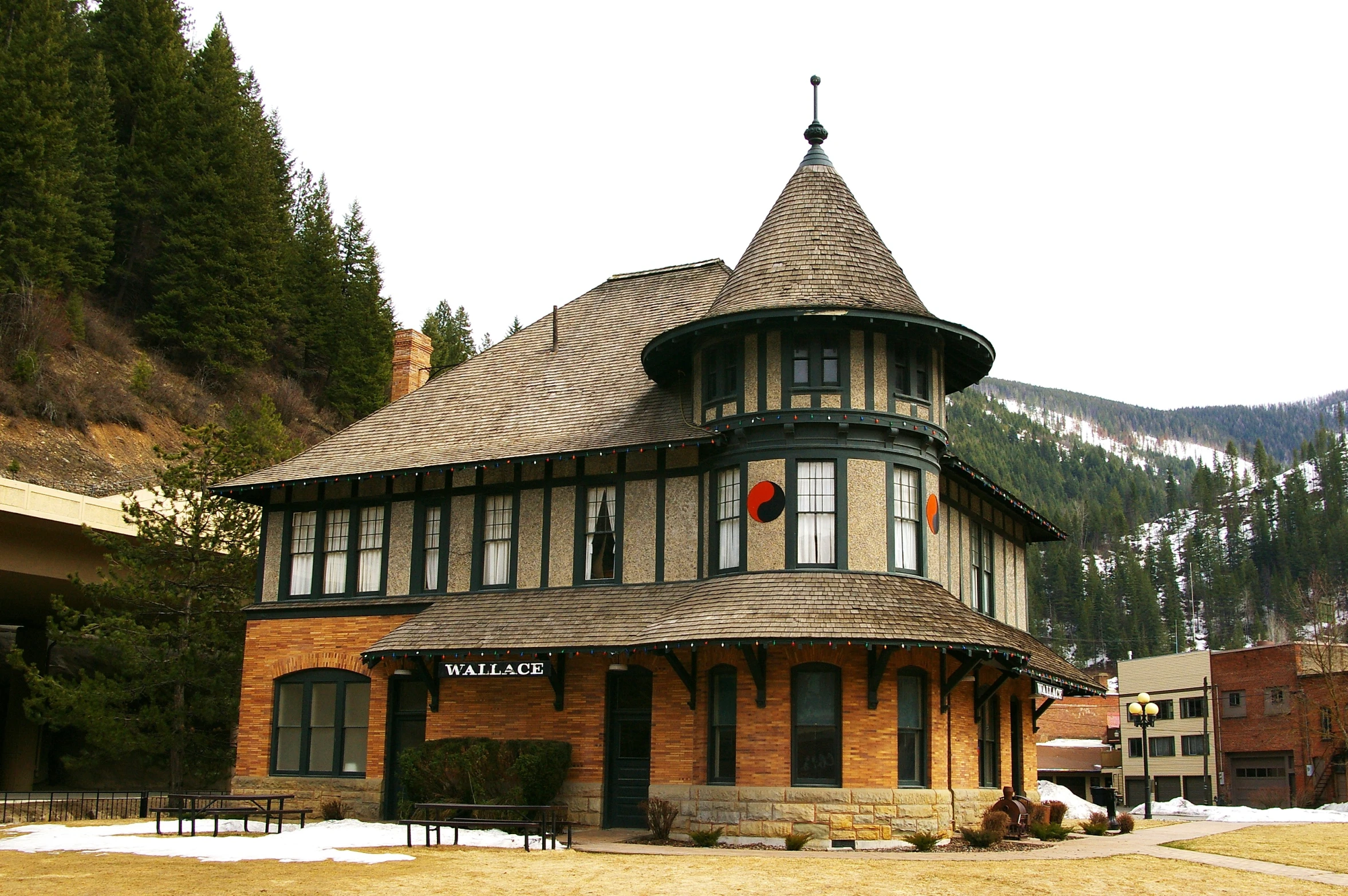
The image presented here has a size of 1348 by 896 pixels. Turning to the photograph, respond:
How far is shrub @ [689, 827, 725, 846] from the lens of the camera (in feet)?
66.7

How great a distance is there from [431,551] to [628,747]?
6460 mm

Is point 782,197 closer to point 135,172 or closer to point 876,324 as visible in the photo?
point 876,324

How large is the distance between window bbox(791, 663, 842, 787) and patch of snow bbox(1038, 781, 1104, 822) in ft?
29.3

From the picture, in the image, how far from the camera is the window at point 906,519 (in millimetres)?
23203

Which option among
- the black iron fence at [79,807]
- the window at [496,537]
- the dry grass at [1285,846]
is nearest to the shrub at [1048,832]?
the dry grass at [1285,846]

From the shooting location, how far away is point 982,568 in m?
29.1

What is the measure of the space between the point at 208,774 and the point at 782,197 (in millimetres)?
20430

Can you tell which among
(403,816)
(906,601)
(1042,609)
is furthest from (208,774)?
(1042,609)

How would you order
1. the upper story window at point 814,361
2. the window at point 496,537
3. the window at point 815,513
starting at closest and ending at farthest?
the window at point 815,513, the upper story window at point 814,361, the window at point 496,537

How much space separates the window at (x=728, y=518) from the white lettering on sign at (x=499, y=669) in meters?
3.84

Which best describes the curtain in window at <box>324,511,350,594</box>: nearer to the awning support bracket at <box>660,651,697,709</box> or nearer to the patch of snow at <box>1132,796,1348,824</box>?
the awning support bracket at <box>660,651,697,709</box>

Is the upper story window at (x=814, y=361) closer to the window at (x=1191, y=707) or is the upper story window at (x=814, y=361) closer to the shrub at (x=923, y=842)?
the shrub at (x=923, y=842)

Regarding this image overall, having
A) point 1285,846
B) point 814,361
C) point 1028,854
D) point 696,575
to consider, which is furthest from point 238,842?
point 1285,846

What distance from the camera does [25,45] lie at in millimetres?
51469
